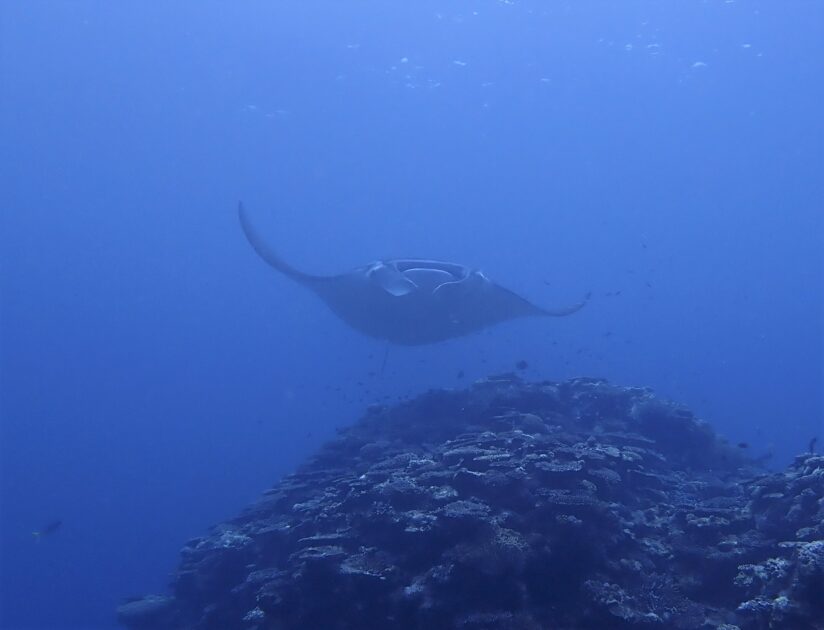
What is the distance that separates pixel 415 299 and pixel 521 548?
761 centimetres

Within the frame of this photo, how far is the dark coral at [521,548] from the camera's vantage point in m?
5.98

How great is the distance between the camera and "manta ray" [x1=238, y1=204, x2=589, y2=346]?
12984 mm

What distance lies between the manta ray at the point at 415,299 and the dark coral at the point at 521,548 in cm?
377

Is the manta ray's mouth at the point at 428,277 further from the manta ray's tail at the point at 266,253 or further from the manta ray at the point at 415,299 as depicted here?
the manta ray's tail at the point at 266,253

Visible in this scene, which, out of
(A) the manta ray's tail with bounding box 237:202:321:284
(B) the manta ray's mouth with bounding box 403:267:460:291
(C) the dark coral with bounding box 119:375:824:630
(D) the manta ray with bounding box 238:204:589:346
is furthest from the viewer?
(A) the manta ray's tail with bounding box 237:202:321:284

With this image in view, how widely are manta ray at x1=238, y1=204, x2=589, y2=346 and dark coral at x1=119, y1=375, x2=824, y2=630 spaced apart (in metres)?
3.77

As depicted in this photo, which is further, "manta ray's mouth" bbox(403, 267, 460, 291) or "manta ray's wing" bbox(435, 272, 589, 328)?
"manta ray's wing" bbox(435, 272, 589, 328)

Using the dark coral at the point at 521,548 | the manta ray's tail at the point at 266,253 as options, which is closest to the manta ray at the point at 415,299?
the manta ray's tail at the point at 266,253

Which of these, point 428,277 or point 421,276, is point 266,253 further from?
point 428,277

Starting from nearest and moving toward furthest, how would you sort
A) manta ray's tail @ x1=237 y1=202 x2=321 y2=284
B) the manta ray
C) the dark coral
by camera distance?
1. the dark coral
2. the manta ray
3. manta ray's tail @ x1=237 y1=202 x2=321 y2=284

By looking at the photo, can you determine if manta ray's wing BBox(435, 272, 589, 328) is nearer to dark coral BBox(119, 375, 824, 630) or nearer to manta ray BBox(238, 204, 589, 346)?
manta ray BBox(238, 204, 589, 346)

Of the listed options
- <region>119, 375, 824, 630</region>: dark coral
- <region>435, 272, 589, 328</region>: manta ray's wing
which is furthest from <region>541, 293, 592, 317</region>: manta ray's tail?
<region>119, 375, 824, 630</region>: dark coral

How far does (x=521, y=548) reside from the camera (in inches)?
255

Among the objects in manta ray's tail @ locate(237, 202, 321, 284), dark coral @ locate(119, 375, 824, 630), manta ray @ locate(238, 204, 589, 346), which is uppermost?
manta ray's tail @ locate(237, 202, 321, 284)
